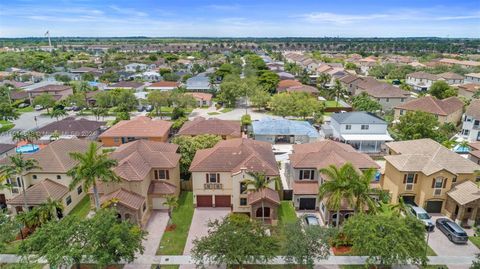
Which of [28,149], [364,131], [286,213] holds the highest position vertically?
[364,131]

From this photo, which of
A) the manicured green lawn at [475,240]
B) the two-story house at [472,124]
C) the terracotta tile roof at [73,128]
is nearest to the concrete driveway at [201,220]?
the manicured green lawn at [475,240]

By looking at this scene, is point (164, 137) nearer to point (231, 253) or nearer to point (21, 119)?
point (231, 253)

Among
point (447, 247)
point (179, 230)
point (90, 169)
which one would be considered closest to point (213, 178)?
point (179, 230)

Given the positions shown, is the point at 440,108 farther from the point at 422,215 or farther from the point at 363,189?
the point at 363,189

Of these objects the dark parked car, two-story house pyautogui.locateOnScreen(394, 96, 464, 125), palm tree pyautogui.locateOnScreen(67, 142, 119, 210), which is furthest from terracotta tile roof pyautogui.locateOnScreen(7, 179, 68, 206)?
two-story house pyautogui.locateOnScreen(394, 96, 464, 125)

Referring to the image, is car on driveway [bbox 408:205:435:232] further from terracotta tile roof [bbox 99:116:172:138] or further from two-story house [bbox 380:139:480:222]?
terracotta tile roof [bbox 99:116:172:138]
